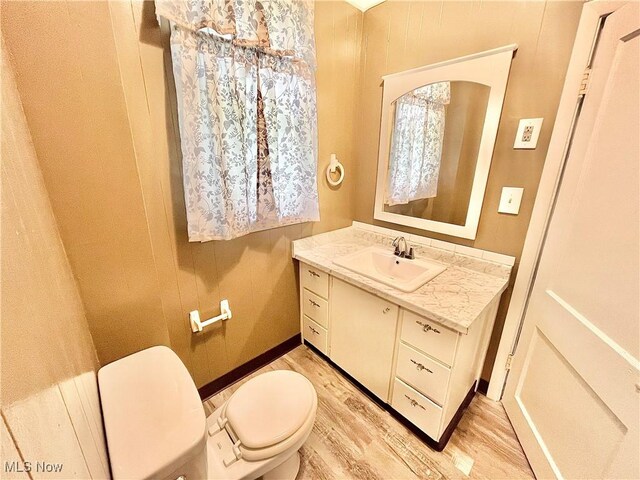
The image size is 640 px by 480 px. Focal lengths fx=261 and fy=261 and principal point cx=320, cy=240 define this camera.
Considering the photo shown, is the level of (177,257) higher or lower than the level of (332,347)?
higher

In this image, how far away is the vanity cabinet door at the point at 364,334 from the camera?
1316 mm

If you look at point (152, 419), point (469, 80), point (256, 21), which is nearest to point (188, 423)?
point (152, 419)

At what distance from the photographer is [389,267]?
5.52ft

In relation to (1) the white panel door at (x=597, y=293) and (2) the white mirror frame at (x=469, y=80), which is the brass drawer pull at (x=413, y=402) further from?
(2) the white mirror frame at (x=469, y=80)

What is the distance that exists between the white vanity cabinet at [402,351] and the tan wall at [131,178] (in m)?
0.42

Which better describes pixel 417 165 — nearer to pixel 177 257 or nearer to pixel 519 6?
pixel 519 6

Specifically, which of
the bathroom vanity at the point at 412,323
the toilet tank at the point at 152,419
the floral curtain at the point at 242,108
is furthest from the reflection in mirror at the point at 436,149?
the toilet tank at the point at 152,419

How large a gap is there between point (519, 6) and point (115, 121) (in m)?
1.68

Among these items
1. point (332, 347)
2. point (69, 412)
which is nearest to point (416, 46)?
point (332, 347)

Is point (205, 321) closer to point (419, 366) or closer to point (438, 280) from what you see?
point (419, 366)

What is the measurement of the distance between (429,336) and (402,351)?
0.61 feet

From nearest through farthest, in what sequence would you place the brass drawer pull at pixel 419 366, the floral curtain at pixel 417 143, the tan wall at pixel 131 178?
the tan wall at pixel 131 178
the brass drawer pull at pixel 419 366
the floral curtain at pixel 417 143

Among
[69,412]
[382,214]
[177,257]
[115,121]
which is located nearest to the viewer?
[69,412]

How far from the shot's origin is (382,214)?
1.82 meters
